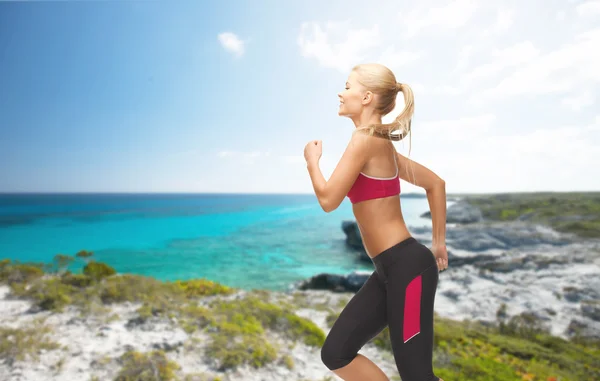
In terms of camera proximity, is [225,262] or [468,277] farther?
[225,262]

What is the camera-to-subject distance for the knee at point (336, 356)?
6.23 ft

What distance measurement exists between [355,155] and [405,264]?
61 cm

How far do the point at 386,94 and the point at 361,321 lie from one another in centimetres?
124

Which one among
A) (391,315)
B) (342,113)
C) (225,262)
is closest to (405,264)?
(391,315)

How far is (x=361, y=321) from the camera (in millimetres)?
1911

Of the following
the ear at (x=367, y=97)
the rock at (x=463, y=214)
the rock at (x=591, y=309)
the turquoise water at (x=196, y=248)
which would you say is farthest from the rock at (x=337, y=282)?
the rock at (x=463, y=214)

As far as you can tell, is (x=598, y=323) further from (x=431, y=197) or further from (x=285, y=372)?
(x=431, y=197)

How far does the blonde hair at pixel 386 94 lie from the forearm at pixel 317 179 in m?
0.30

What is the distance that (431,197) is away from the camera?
84.8 inches

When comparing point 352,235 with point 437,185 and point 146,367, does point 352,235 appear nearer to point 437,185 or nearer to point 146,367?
point 146,367

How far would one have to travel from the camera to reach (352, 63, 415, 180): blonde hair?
1.90m

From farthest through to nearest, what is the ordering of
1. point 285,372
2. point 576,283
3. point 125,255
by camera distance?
point 125,255, point 576,283, point 285,372

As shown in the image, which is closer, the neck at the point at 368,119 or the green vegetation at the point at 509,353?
the neck at the point at 368,119

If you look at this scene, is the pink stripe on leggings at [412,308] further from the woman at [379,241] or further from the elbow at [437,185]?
the elbow at [437,185]
